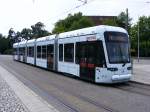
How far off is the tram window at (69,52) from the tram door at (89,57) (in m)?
1.31

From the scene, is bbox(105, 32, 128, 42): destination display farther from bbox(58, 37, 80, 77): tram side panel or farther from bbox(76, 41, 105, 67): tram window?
bbox(58, 37, 80, 77): tram side panel

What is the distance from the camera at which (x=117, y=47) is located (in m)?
18.8

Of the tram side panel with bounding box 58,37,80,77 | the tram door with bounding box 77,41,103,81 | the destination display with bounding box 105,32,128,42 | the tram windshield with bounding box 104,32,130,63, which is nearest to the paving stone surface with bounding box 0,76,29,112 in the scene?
the tram door with bounding box 77,41,103,81

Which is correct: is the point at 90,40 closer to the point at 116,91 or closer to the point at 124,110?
the point at 116,91

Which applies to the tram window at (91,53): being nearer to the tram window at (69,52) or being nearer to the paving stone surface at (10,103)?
the tram window at (69,52)

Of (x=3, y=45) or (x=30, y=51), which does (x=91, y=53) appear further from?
(x=3, y=45)

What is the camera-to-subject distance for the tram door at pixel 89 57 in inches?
733

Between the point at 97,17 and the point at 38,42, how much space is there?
10363 centimetres

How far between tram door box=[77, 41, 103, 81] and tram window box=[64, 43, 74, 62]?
1315 millimetres

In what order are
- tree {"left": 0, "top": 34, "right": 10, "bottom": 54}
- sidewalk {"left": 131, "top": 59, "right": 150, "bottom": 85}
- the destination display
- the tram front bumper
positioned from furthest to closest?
tree {"left": 0, "top": 34, "right": 10, "bottom": 54}, sidewalk {"left": 131, "top": 59, "right": 150, "bottom": 85}, the destination display, the tram front bumper

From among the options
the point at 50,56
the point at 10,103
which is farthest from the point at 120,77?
Result: the point at 50,56

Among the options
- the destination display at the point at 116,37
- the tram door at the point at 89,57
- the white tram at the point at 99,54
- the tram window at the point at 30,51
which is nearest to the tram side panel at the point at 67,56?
the white tram at the point at 99,54

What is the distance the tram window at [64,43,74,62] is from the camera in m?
22.8

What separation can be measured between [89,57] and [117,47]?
5.88 ft
